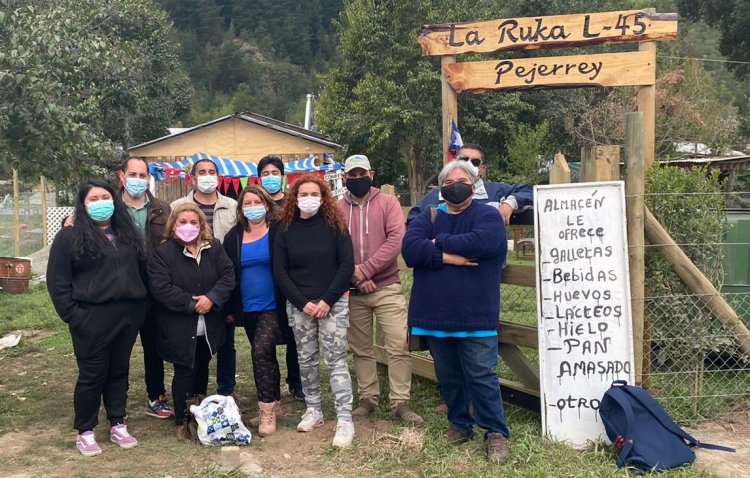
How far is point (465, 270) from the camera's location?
13.4 feet

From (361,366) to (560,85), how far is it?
8.34 feet

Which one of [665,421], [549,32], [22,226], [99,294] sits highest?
[549,32]

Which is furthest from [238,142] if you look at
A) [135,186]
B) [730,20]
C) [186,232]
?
[186,232]

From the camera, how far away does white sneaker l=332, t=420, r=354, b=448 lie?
4.39 m

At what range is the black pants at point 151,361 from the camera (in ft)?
15.9

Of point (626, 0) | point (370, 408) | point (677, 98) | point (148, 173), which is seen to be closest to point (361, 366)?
point (370, 408)

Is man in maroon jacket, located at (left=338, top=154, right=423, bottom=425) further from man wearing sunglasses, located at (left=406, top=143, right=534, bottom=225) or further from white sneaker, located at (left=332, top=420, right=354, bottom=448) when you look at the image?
white sneaker, located at (left=332, top=420, right=354, bottom=448)

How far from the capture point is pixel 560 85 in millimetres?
5133

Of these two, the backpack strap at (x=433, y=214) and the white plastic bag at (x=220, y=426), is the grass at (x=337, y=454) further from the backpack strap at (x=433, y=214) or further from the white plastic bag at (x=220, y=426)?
the backpack strap at (x=433, y=214)

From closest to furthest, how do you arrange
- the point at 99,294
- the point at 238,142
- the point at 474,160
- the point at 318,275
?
the point at 99,294, the point at 318,275, the point at 474,160, the point at 238,142

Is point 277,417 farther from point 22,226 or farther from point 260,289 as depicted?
point 22,226

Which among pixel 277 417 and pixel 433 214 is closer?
pixel 433 214

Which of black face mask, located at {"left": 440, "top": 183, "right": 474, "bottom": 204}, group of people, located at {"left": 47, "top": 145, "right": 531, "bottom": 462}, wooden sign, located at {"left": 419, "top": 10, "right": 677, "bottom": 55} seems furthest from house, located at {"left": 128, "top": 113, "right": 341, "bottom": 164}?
black face mask, located at {"left": 440, "top": 183, "right": 474, "bottom": 204}

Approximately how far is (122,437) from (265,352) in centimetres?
107
